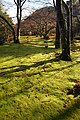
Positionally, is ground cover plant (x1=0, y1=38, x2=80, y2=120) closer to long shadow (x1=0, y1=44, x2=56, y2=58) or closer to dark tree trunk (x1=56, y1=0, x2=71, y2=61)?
dark tree trunk (x1=56, y1=0, x2=71, y2=61)

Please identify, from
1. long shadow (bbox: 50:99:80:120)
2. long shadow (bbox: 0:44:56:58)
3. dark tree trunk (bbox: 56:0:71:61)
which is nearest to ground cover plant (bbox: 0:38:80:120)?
long shadow (bbox: 50:99:80:120)

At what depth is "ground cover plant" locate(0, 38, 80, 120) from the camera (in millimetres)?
7810

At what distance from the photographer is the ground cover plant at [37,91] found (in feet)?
25.6

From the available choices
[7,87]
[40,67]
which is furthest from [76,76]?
[7,87]

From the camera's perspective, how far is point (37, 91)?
943 centimetres

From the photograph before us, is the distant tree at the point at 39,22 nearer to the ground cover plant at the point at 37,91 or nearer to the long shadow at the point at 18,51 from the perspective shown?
the long shadow at the point at 18,51

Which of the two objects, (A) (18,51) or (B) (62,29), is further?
(A) (18,51)

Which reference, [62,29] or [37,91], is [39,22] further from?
[37,91]

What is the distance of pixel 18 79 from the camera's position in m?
10.4

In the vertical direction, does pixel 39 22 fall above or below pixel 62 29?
above

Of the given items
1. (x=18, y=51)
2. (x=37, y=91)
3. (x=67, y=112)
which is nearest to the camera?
(x=67, y=112)

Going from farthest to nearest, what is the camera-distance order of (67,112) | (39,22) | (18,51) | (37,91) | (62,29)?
(39,22) → (18,51) → (62,29) → (37,91) → (67,112)

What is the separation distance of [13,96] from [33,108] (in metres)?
1.10

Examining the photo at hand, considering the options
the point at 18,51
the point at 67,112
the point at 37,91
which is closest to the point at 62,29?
the point at 18,51
